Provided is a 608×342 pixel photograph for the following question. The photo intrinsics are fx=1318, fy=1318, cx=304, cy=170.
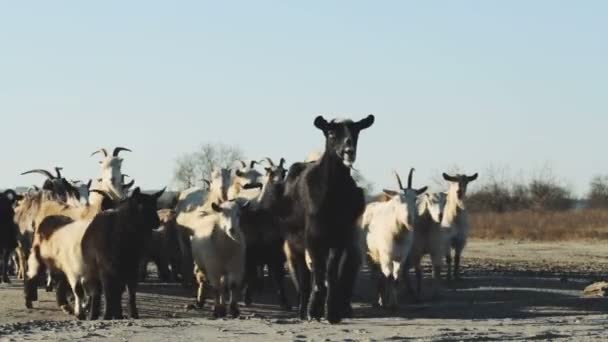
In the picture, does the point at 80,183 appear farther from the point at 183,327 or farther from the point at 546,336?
the point at 546,336

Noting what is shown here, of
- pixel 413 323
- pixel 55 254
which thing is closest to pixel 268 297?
pixel 55 254

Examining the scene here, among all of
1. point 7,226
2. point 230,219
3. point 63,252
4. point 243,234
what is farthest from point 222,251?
point 7,226

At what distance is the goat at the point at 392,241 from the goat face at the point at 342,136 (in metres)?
6.37

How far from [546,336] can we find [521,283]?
12.5 meters

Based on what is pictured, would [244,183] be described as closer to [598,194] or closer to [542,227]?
[542,227]

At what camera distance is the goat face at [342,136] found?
14250 mm

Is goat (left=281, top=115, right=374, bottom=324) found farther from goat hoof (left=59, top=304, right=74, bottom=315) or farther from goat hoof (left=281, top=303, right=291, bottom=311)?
goat hoof (left=281, top=303, right=291, bottom=311)

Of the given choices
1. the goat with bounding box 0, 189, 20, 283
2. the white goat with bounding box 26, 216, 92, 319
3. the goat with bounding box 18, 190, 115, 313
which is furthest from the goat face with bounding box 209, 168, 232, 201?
the white goat with bounding box 26, 216, 92, 319

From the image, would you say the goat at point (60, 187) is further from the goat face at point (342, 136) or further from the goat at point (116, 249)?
the goat face at point (342, 136)

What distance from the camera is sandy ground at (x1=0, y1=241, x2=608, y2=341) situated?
1357cm

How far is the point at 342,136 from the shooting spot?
→ 1442cm

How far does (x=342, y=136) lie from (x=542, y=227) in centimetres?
4701

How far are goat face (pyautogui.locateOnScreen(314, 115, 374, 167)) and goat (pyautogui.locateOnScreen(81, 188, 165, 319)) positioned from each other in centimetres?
379

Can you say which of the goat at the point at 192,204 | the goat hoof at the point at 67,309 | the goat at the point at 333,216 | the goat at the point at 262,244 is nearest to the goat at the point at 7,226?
the goat at the point at 192,204
